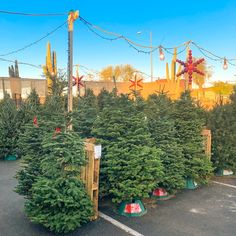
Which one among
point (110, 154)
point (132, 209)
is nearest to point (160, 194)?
point (132, 209)

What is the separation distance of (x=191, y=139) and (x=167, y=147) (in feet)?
3.46

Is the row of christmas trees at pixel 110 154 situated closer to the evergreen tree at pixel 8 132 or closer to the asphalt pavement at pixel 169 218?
Answer: the asphalt pavement at pixel 169 218

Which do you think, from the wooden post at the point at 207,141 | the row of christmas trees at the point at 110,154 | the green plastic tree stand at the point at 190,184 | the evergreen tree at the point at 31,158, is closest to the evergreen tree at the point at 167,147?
the row of christmas trees at the point at 110,154

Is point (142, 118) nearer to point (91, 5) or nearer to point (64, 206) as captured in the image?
point (64, 206)

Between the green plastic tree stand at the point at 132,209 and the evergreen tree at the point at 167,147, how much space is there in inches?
31.6

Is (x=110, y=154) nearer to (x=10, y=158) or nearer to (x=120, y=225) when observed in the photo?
(x=120, y=225)

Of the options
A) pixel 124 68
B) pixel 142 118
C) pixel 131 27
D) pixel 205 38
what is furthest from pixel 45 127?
pixel 124 68

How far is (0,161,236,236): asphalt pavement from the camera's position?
12.5 ft

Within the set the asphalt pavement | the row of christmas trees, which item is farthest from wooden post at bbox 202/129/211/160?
the asphalt pavement

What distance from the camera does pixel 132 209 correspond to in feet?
14.3

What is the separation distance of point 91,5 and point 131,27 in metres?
6.59

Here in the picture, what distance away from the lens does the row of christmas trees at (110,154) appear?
3656 mm

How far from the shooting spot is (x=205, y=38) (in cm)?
1816

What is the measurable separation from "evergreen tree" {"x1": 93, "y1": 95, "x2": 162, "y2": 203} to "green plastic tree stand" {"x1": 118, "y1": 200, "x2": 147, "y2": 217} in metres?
0.17
